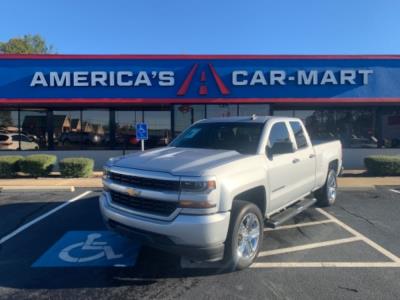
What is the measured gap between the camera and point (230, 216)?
4.16 meters

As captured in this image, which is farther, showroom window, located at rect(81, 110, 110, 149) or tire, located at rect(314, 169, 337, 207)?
showroom window, located at rect(81, 110, 110, 149)

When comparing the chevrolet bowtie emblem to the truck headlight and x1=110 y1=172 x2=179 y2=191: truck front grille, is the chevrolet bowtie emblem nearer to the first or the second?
x1=110 y1=172 x2=179 y2=191: truck front grille

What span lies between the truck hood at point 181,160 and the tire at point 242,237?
597 millimetres

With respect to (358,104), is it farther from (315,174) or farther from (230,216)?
(230,216)

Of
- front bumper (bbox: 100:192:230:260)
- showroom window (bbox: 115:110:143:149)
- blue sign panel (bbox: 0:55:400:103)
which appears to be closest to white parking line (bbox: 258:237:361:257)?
front bumper (bbox: 100:192:230:260)

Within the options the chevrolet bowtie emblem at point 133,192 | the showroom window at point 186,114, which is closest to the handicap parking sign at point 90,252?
the chevrolet bowtie emblem at point 133,192

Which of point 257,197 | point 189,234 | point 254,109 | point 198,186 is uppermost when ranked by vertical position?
point 254,109

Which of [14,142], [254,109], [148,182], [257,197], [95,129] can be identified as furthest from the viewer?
[95,129]

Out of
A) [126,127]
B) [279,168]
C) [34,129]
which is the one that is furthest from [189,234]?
[34,129]

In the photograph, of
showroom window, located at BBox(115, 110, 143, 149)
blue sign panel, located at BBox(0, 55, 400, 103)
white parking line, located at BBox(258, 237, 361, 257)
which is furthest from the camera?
showroom window, located at BBox(115, 110, 143, 149)

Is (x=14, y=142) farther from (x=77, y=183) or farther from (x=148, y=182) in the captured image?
(x=148, y=182)

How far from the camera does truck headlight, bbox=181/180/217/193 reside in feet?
12.7

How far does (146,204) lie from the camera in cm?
416

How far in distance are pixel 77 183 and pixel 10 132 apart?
21.6 feet
